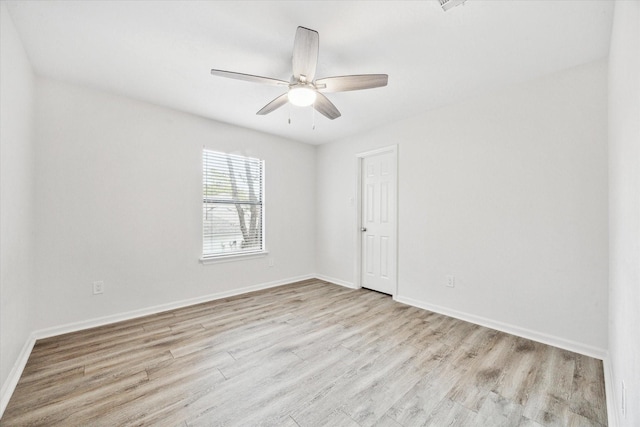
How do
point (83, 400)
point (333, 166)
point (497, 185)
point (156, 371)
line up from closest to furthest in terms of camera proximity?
point (83, 400) → point (156, 371) → point (497, 185) → point (333, 166)

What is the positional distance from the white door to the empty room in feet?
0.14

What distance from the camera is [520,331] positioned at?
Answer: 2543 millimetres

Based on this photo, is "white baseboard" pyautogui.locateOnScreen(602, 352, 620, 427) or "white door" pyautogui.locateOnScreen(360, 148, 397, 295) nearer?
"white baseboard" pyautogui.locateOnScreen(602, 352, 620, 427)

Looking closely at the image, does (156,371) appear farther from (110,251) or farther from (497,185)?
(497,185)

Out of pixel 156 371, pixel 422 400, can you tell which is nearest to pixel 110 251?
pixel 156 371

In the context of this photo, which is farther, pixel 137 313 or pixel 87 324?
pixel 137 313

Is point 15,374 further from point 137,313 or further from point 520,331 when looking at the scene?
point 520,331

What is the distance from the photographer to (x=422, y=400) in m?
1.68

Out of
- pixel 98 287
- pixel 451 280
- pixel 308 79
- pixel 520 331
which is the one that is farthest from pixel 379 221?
pixel 98 287

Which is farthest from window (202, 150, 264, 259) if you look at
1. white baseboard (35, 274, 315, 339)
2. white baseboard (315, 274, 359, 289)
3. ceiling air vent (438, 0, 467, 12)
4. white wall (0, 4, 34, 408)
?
ceiling air vent (438, 0, 467, 12)

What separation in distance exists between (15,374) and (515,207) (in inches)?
167

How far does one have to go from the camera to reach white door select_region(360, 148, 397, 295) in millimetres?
3762

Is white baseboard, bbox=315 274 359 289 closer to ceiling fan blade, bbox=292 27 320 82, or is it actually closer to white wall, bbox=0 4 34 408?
ceiling fan blade, bbox=292 27 320 82

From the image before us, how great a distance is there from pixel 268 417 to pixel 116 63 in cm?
290
